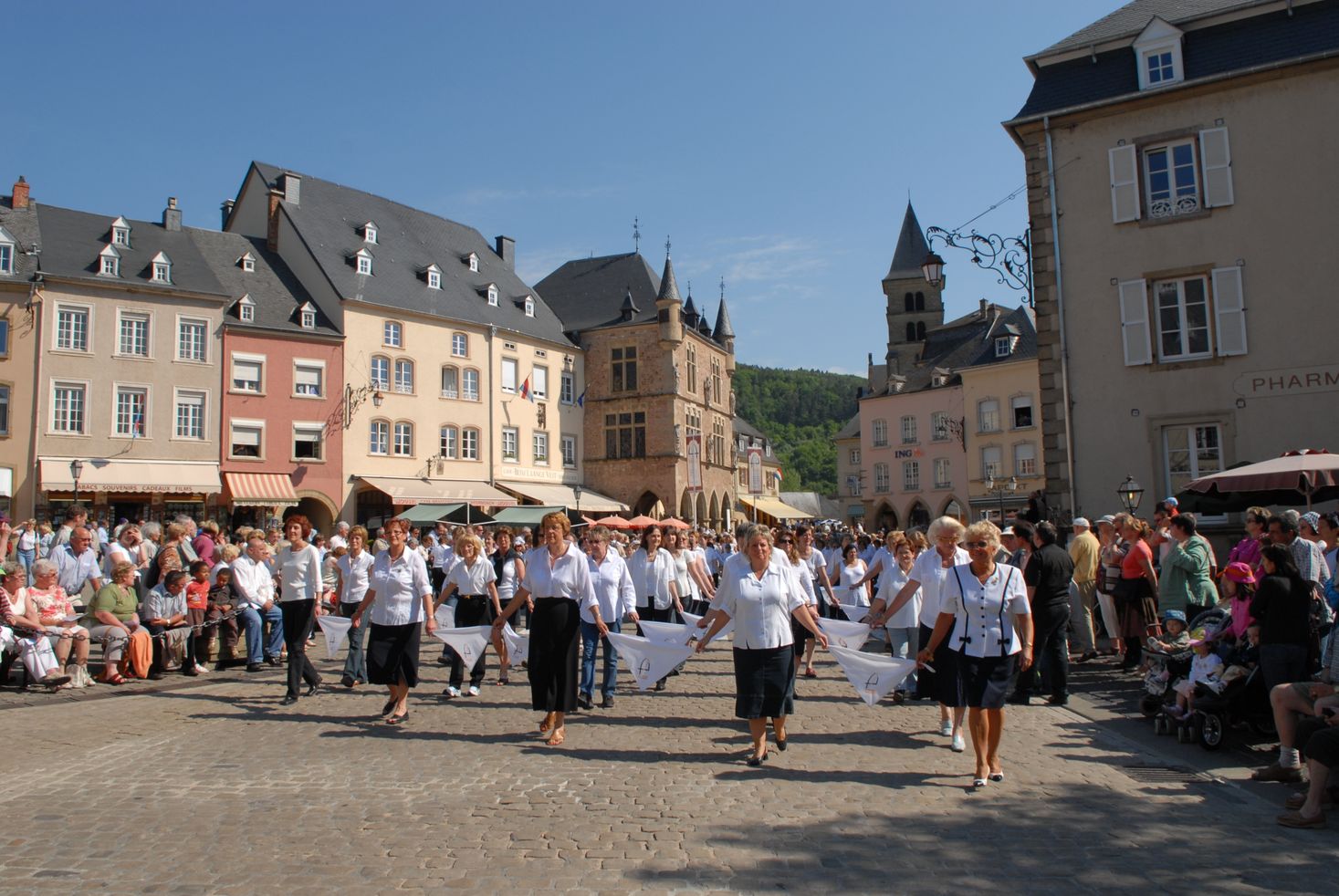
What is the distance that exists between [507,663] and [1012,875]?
815 centimetres

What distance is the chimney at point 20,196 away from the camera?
35.5 m

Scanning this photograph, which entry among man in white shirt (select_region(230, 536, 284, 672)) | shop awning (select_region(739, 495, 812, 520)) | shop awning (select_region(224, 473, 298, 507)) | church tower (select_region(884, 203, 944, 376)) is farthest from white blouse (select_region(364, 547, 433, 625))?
church tower (select_region(884, 203, 944, 376))

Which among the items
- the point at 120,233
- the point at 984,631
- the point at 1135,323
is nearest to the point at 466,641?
the point at 984,631

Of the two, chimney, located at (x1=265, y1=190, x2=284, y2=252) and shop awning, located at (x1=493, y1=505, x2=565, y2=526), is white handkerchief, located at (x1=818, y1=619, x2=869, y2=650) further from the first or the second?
chimney, located at (x1=265, y1=190, x2=284, y2=252)

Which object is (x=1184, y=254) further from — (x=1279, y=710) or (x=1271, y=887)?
(x=1271, y=887)

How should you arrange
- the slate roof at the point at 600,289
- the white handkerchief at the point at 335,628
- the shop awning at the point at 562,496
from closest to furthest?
the white handkerchief at the point at 335,628 < the shop awning at the point at 562,496 < the slate roof at the point at 600,289

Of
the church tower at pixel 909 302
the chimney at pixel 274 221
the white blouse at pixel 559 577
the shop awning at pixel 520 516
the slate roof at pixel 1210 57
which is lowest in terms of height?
the white blouse at pixel 559 577

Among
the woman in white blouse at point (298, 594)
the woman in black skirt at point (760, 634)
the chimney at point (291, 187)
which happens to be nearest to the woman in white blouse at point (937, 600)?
the woman in black skirt at point (760, 634)

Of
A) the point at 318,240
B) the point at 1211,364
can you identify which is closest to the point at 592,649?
the point at 1211,364

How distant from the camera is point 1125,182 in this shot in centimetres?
2169

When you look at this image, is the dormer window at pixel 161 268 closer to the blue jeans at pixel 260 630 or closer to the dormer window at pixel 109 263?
the dormer window at pixel 109 263

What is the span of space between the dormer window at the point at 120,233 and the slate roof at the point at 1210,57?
3120cm

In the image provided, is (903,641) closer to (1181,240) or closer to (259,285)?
(1181,240)

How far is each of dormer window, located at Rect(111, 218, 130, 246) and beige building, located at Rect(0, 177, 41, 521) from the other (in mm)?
3315
